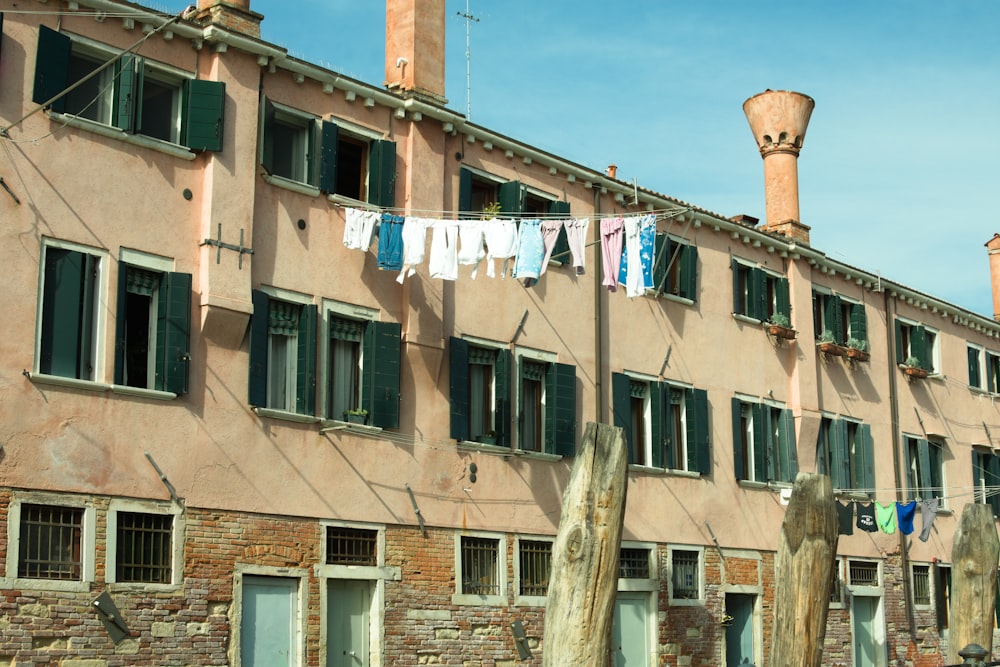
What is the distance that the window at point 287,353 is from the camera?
17250mm

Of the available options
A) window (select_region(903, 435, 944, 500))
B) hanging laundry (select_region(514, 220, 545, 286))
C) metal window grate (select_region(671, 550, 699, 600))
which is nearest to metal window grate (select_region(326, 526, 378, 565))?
hanging laundry (select_region(514, 220, 545, 286))

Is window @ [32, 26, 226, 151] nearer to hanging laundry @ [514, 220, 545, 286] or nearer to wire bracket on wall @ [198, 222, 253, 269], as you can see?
wire bracket on wall @ [198, 222, 253, 269]

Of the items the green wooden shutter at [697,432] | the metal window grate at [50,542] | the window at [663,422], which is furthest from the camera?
the green wooden shutter at [697,432]

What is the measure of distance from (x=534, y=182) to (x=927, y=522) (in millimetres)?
11387

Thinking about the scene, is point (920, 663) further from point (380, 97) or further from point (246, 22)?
point (246, 22)

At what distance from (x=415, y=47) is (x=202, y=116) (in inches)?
168

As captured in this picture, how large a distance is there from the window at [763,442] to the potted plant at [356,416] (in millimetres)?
8688

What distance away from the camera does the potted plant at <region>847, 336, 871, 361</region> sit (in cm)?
2733

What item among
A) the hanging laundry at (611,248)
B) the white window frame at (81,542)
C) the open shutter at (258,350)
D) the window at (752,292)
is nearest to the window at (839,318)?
the window at (752,292)

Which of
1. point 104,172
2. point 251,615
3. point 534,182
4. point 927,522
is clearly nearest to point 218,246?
point 104,172

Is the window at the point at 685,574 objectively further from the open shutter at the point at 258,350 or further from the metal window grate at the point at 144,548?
the metal window grate at the point at 144,548

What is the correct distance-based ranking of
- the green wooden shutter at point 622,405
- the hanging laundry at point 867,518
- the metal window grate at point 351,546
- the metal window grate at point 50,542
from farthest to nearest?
the hanging laundry at point 867,518 < the green wooden shutter at point 622,405 < the metal window grate at point 351,546 < the metal window grate at point 50,542

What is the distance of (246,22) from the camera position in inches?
696

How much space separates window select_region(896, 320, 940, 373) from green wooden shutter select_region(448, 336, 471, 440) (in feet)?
44.1
